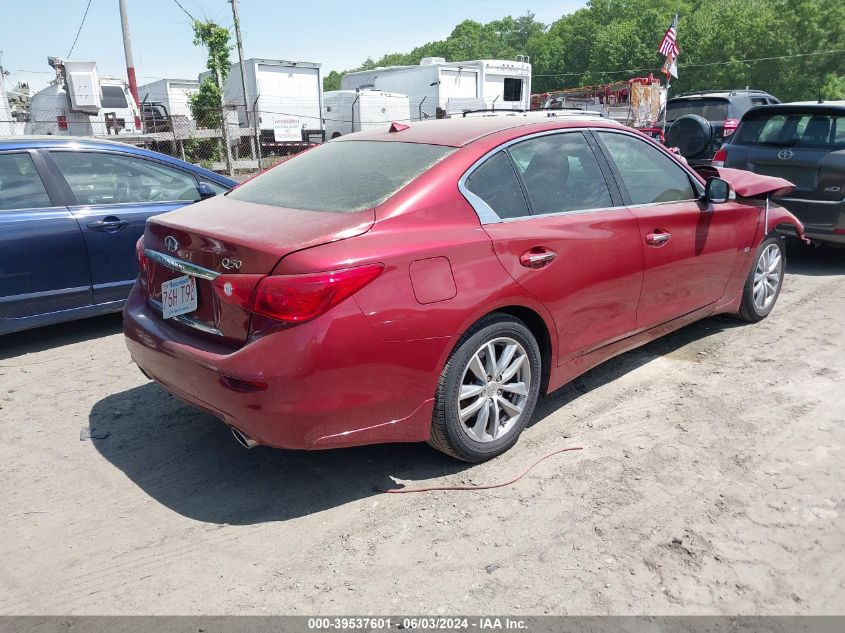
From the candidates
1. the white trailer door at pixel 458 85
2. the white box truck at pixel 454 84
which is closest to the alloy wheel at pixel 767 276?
the white box truck at pixel 454 84

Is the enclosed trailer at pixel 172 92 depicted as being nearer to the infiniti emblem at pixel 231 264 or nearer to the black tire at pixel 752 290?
the black tire at pixel 752 290

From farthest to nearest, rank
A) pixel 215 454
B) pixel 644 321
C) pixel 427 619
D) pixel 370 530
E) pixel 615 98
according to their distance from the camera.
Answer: pixel 615 98 → pixel 644 321 → pixel 215 454 → pixel 370 530 → pixel 427 619

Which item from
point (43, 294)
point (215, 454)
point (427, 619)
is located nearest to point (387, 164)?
point (215, 454)

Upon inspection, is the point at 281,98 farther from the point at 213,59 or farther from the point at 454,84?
the point at 454,84

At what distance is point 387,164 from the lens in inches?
131

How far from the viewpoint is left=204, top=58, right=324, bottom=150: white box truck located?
22.9 m

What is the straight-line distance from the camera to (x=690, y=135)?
866 centimetres

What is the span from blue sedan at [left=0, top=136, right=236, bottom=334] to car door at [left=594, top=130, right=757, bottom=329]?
326cm

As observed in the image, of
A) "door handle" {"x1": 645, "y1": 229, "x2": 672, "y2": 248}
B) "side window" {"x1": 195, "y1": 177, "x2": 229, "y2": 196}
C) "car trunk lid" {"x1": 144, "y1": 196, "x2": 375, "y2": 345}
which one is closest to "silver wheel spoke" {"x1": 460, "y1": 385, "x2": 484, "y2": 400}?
"car trunk lid" {"x1": 144, "y1": 196, "x2": 375, "y2": 345}

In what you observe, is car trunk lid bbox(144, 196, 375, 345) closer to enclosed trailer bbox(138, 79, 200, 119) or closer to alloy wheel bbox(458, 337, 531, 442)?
alloy wheel bbox(458, 337, 531, 442)

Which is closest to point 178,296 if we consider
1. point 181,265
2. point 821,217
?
point 181,265

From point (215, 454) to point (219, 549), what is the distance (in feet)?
2.74

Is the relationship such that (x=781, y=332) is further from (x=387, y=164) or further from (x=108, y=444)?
(x=108, y=444)

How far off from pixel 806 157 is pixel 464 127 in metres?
4.95
